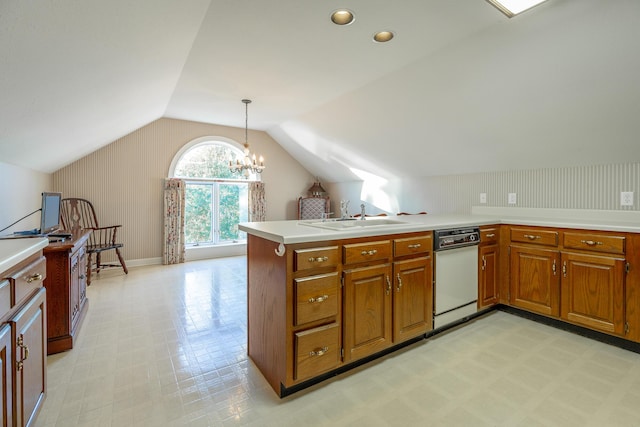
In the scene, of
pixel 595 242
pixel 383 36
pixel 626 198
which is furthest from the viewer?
pixel 626 198

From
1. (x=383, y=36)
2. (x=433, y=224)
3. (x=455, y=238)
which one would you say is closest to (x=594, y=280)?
(x=455, y=238)

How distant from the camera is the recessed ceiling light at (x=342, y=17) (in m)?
2.14

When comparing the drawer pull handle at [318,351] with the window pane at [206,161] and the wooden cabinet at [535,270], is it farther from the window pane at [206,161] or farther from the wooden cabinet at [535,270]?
the window pane at [206,161]

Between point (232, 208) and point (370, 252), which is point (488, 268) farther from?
point (232, 208)

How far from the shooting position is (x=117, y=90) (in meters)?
2.67

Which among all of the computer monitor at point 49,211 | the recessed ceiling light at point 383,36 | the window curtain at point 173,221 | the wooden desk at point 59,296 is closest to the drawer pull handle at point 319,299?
the wooden desk at point 59,296

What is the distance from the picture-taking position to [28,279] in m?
1.34

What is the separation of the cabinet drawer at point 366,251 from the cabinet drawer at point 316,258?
0.27 ft

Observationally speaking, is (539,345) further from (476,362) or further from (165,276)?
(165,276)

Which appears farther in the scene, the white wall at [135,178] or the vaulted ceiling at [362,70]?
the white wall at [135,178]

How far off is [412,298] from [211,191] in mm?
4634

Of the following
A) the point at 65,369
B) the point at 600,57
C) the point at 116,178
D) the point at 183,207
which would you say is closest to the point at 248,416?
the point at 65,369

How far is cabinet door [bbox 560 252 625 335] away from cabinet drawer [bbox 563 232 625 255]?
6cm

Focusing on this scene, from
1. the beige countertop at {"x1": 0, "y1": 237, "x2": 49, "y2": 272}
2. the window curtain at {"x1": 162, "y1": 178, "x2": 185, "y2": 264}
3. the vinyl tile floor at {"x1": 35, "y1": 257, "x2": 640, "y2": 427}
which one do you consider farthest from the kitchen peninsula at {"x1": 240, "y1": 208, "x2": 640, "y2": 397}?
the window curtain at {"x1": 162, "y1": 178, "x2": 185, "y2": 264}
